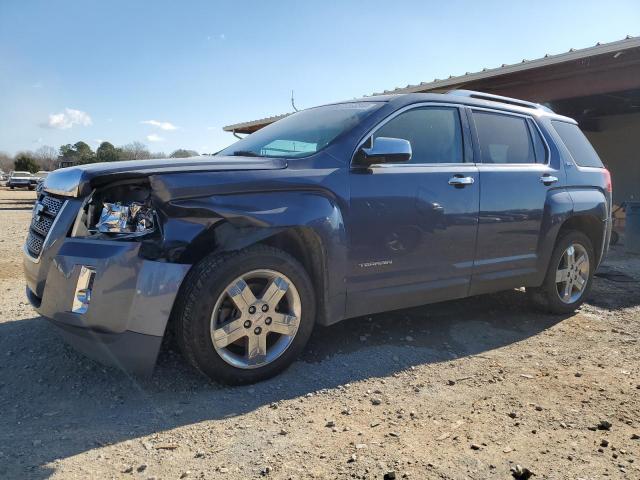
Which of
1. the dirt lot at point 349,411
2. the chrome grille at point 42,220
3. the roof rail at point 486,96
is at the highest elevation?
the roof rail at point 486,96

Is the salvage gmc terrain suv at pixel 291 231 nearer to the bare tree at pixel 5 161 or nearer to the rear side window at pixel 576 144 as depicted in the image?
the rear side window at pixel 576 144

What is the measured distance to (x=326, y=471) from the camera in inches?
89.4

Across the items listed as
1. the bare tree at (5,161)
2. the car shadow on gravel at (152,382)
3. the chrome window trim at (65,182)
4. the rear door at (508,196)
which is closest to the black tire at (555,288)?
the rear door at (508,196)

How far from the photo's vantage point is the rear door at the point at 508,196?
13.4 ft

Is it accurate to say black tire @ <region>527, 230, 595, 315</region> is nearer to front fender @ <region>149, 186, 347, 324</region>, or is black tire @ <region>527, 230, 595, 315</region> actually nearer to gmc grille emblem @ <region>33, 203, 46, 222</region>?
front fender @ <region>149, 186, 347, 324</region>

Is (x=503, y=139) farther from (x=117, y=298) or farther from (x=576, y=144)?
(x=117, y=298)

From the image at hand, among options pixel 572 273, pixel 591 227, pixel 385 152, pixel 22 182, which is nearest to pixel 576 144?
pixel 591 227

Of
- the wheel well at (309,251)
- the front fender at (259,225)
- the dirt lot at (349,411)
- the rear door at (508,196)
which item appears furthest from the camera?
the rear door at (508,196)

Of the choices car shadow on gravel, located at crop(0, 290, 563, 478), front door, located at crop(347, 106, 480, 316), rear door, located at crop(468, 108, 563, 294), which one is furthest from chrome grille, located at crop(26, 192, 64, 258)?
rear door, located at crop(468, 108, 563, 294)

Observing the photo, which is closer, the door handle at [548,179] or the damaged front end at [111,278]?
the damaged front end at [111,278]

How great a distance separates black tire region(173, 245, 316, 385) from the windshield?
0.79 meters

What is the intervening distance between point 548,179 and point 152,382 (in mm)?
3633

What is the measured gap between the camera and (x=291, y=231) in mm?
3184

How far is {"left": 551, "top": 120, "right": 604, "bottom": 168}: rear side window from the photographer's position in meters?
4.93
